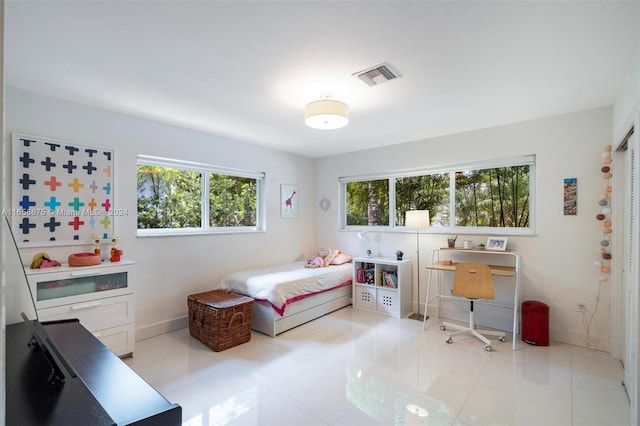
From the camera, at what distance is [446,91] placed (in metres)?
2.55

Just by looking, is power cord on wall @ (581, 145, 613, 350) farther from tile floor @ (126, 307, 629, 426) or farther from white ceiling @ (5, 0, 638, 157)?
tile floor @ (126, 307, 629, 426)

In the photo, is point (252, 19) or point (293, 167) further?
point (293, 167)

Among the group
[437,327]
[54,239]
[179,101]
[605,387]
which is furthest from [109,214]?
[605,387]

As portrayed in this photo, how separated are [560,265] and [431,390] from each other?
6.71 feet

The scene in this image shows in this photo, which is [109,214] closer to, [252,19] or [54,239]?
[54,239]

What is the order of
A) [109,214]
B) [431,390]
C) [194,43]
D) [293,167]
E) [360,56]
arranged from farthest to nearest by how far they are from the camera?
[293,167] → [109,214] → [431,390] → [360,56] → [194,43]

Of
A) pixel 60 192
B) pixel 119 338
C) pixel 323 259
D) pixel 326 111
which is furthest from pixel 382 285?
pixel 60 192

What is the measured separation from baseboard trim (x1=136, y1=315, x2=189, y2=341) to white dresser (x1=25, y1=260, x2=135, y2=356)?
44 centimetres

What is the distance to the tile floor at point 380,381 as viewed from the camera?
202 cm

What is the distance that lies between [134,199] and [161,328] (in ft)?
4.74

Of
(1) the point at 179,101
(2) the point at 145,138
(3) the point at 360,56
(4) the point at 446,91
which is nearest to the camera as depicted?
(3) the point at 360,56

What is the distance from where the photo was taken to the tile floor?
2.02 meters

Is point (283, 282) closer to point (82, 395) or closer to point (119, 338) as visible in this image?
point (119, 338)

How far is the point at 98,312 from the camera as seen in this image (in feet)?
8.64
